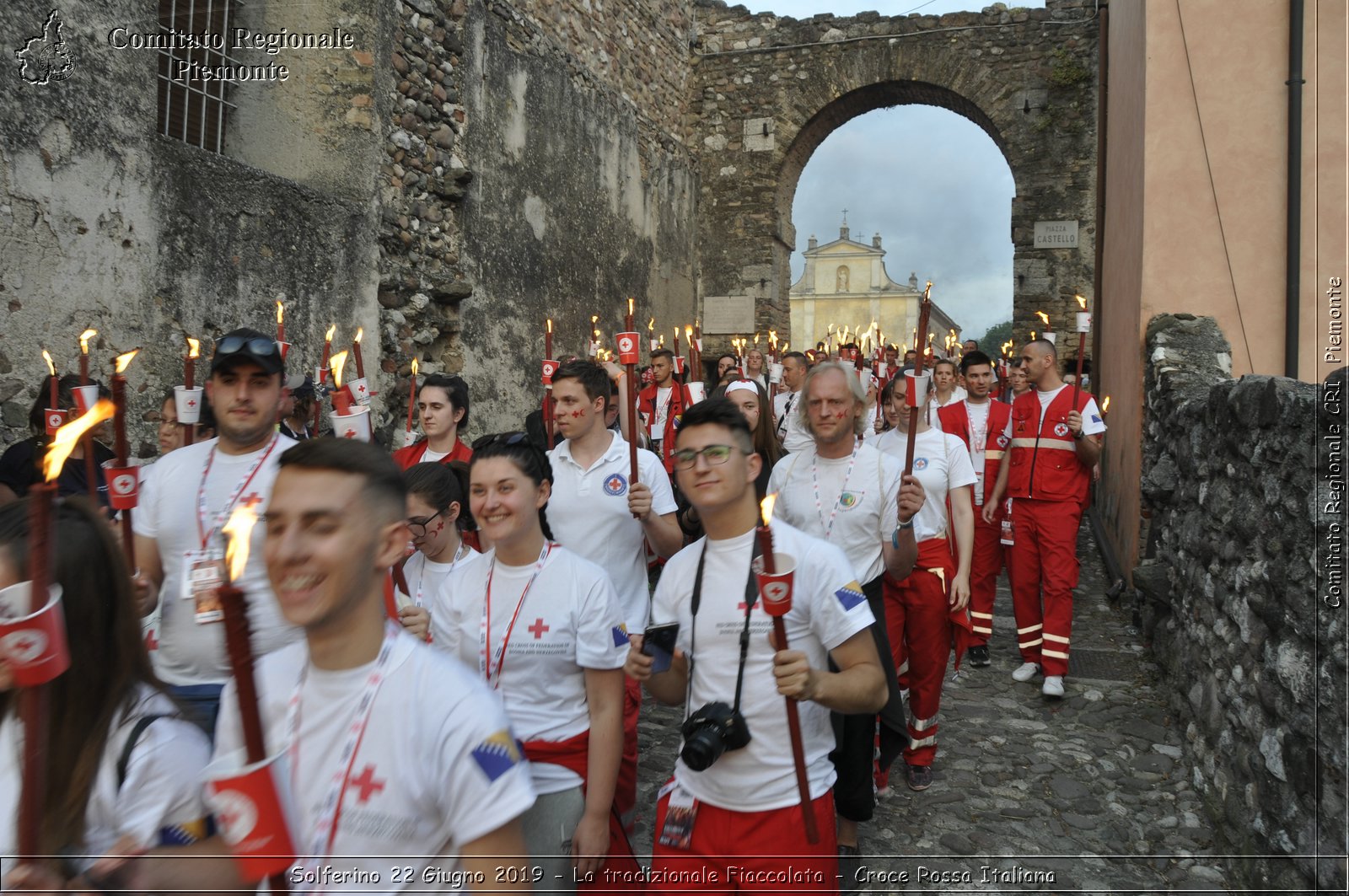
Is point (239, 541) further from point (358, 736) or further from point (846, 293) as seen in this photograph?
point (846, 293)

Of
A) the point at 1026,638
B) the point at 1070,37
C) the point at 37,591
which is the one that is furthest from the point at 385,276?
the point at 1070,37

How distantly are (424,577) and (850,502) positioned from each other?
5.60ft

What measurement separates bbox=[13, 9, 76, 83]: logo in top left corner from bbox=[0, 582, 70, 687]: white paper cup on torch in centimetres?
486

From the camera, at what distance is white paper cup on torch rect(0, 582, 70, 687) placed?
160cm

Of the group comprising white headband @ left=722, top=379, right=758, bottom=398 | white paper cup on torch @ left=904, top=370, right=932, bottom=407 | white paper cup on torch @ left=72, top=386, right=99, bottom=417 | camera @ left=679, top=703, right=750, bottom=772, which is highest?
white headband @ left=722, top=379, right=758, bottom=398

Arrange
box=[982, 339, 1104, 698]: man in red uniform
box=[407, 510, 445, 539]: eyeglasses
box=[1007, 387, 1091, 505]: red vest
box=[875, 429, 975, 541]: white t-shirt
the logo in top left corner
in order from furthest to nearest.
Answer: box=[1007, 387, 1091, 505]: red vest
box=[982, 339, 1104, 698]: man in red uniform
the logo in top left corner
box=[875, 429, 975, 541]: white t-shirt
box=[407, 510, 445, 539]: eyeglasses

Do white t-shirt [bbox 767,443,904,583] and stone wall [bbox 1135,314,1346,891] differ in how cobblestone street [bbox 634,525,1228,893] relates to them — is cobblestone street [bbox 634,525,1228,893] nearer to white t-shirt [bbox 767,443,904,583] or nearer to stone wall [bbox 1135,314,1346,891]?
stone wall [bbox 1135,314,1346,891]

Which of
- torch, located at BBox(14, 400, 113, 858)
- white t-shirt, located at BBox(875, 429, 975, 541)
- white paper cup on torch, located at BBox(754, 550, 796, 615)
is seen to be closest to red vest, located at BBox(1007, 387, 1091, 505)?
white t-shirt, located at BBox(875, 429, 975, 541)

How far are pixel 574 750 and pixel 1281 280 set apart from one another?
609 cm

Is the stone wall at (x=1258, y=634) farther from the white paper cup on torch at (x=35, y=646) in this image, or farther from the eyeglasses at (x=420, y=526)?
the white paper cup on torch at (x=35, y=646)

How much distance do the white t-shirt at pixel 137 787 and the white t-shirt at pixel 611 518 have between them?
2.28m

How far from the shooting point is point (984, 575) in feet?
21.7

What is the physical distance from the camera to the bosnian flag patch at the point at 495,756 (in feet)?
5.75

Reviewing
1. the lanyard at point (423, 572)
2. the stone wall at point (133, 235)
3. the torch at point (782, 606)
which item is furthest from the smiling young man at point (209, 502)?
the stone wall at point (133, 235)
